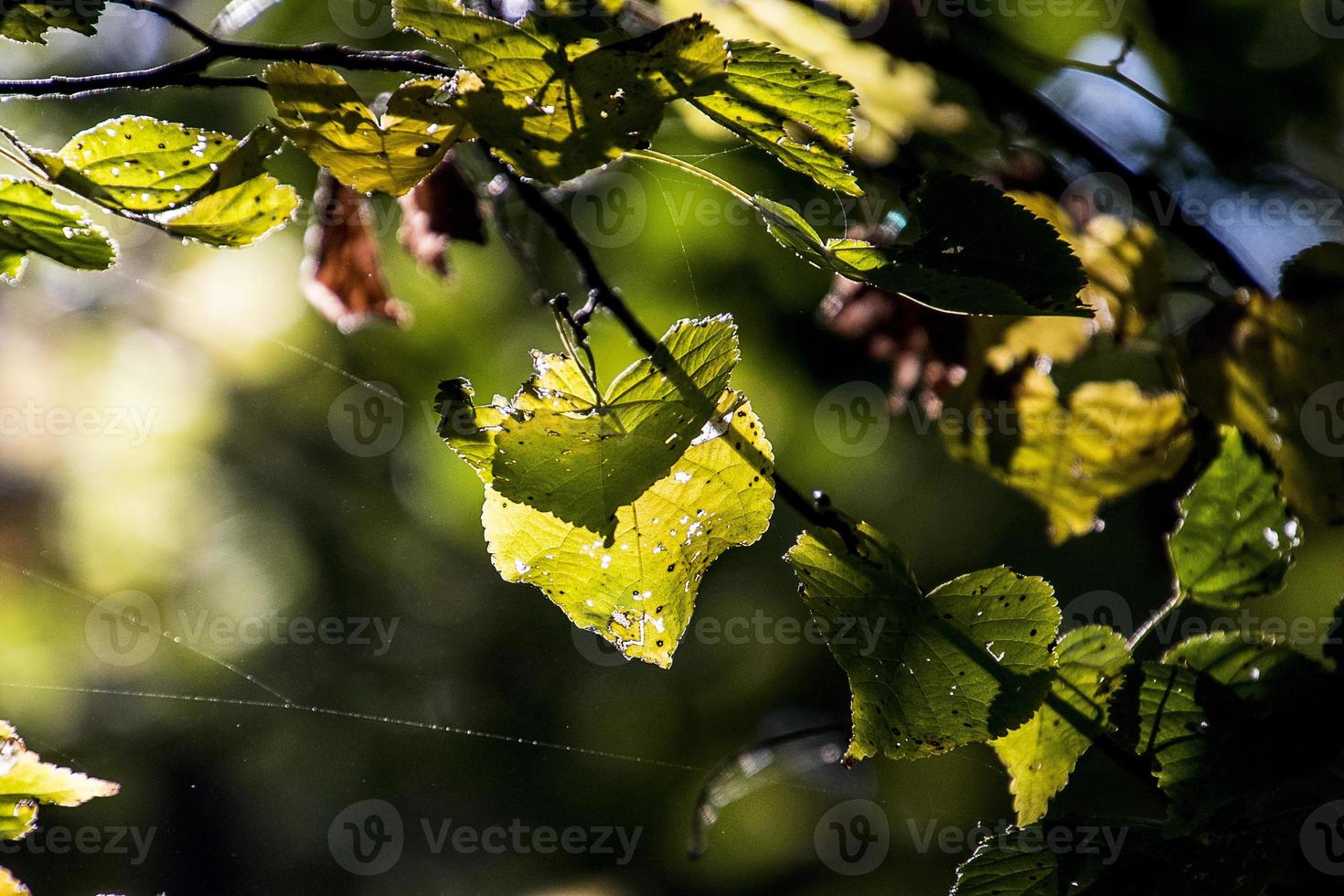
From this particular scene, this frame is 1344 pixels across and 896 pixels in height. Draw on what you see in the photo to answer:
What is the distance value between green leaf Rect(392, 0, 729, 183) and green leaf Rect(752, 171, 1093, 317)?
0.09 metres

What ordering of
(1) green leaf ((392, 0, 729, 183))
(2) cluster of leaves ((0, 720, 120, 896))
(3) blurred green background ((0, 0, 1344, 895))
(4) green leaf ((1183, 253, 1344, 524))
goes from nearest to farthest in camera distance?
(1) green leaf ((392, 0, 729, 183)) < (2) cluster of leaves ((0, 720, 120, 896)) < (4) green leaf ((1183, 253, 1344, 524)) < (3) blurred green background ((0, 0, 1344, 895))

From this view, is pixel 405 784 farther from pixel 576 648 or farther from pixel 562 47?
pixel 562 47

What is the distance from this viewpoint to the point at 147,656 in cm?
220

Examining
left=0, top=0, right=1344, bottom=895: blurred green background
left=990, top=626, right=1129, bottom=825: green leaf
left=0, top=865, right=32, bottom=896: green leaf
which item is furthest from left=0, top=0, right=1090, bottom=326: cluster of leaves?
left=0, top=0, right=1344, bottom=895: blurred green background

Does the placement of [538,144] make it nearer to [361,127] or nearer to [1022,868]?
[361,127]

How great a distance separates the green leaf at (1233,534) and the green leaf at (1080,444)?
1.10ft

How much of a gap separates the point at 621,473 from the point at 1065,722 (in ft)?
1.13

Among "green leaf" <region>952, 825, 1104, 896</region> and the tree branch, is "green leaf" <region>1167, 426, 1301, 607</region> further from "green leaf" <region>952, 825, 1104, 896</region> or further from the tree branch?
the tree branch

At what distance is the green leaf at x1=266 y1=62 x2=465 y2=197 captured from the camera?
1.53 feet

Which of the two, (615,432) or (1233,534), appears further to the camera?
(1233,534)

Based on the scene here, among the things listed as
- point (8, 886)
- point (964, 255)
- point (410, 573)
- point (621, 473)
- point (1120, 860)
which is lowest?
point (410, 573)

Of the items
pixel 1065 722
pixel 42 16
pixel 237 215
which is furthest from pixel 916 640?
pixel 42 16

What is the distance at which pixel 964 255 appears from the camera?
47 centimetres

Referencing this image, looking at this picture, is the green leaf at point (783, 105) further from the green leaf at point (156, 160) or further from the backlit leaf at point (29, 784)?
the backlit leaf at point (29, 784)
